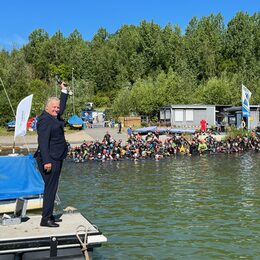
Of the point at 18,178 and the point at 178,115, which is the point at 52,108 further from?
the point at 178,115

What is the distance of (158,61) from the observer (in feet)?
329

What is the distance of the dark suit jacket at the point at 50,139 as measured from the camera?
8633 millimetres

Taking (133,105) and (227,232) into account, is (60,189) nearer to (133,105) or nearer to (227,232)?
(227,232)

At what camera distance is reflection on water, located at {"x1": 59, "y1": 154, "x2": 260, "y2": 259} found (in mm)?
11594

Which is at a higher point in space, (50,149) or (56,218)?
(50,149)

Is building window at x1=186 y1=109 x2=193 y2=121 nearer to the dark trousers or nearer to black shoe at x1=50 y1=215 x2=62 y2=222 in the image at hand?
black shoe at x1=50 y1=215 x2=62 y2=222

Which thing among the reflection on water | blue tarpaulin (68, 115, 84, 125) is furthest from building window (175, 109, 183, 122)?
the reflection on water

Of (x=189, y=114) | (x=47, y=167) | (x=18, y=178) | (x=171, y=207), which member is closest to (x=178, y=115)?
(x=189, y=114)

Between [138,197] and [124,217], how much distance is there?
387 centimetres

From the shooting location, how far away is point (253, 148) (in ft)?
135

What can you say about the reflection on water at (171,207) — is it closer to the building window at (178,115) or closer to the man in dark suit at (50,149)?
the man in dark suit at (50,149)

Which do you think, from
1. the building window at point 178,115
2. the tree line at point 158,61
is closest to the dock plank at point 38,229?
the building window at point 178,115

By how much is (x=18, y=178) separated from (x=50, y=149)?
517 centimetres

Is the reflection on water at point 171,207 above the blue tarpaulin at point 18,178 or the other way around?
the other way around
